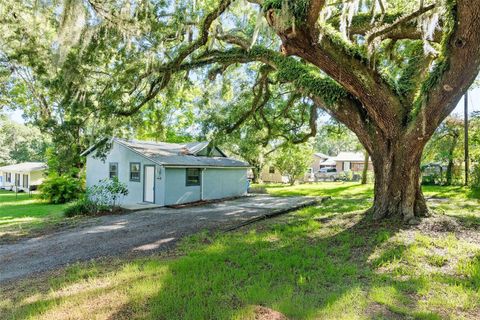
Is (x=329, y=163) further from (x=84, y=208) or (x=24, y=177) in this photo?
(x=84, y=208)

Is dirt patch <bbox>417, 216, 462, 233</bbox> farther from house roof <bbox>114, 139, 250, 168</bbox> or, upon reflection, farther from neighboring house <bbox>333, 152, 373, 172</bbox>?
neighboring house <bbox>333, 152, 373, 172</bbox>

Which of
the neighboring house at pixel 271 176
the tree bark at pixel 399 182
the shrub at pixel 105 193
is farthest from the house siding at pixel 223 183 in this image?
the neighboring house at pixel 271 176

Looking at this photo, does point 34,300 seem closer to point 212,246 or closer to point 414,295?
point 212,246

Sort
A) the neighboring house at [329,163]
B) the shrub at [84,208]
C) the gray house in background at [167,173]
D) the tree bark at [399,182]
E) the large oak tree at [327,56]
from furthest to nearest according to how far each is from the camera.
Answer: the neighboring house at [329,163], the gray house in background at [167,173], the shrub at [84,208], the tree bark at [399,182], the large oak tree at [327,56]

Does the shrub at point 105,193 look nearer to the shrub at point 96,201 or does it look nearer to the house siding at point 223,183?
the shrub at point 96,201

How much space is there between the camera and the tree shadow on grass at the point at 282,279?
133 inches

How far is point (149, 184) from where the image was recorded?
14.6m

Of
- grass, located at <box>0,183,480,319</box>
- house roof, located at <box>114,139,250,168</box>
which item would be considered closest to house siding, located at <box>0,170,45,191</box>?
house roof, located at <box>114,139,250,168</box>

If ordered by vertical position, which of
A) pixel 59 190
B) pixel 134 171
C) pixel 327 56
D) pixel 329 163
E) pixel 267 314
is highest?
pixel 327 56

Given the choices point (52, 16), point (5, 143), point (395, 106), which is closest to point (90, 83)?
point (52, 16)

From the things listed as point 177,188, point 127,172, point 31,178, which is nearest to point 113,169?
point 127,172

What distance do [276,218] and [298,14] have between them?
6140mm

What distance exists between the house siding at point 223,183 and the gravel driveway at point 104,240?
16.4ft

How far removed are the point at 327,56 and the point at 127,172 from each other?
39.6ft
